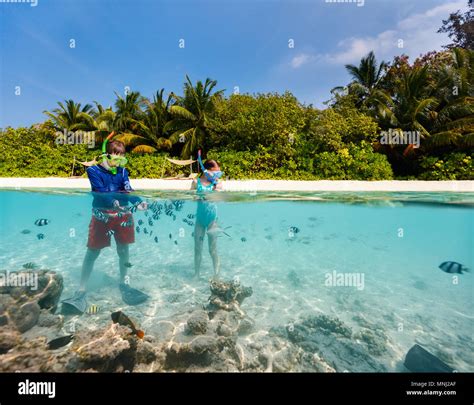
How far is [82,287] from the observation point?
4836 mm

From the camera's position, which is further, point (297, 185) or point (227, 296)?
point (297, 185)

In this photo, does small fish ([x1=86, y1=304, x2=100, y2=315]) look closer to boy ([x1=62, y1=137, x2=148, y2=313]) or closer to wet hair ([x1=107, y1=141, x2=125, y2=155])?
boy ([x1=62, y1=137, x2=148, y2=313])

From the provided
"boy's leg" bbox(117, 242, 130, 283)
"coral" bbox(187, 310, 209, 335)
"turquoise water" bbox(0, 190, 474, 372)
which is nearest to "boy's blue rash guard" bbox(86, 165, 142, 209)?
"boy's leg" bbox(117, 242, 130, 283)

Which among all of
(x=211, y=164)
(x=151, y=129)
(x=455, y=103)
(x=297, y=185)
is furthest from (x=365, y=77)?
(x=211, y=164)

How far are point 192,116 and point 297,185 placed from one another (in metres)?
11.2

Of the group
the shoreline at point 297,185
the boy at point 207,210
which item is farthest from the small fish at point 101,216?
the shoreline at point 297,185

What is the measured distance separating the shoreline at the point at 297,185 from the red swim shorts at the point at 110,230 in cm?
818

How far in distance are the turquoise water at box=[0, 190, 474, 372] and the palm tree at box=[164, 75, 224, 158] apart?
8.35 meters

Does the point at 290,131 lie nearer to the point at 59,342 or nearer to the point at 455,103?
the point at 455,103

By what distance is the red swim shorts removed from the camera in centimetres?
457

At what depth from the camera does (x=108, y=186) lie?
4.54 meters

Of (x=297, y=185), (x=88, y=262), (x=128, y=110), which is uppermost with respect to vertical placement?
(x=128, y=110)

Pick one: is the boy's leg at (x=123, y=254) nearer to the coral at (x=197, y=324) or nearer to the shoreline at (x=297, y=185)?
the coral at (x=197, y=324)

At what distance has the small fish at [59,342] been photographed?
349 centimetres
